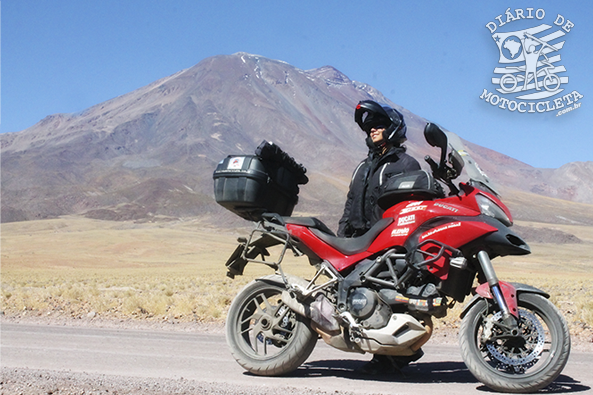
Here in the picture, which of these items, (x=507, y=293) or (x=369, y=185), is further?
(x=369, y=185)

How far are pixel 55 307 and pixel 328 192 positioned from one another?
544 feet

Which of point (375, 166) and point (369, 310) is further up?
point (375, 166)

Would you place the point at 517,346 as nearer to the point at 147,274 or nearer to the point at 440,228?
the point at 440,228

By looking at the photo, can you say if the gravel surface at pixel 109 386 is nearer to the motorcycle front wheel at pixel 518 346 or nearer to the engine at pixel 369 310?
the engine at pixel 369 310

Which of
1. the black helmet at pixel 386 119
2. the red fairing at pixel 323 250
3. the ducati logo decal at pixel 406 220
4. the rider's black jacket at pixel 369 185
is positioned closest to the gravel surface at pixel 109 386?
the red fairing at pixel 323 250

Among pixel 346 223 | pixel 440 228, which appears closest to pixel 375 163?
pixel 346 223

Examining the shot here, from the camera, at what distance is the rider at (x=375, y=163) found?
20.1ft

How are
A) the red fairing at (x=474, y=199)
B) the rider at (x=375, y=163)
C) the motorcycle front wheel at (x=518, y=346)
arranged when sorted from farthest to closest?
1. the rider at (x=375, y=163)
2. the red fairing at (x=474, y=199)
3. the motorcycle front wheel at (x=518, y=346)

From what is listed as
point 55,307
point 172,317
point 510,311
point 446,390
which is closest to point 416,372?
point 446,390

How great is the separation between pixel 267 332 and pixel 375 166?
184 cm

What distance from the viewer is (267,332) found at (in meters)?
5.89

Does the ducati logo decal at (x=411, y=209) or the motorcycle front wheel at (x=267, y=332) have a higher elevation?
the ducati logo decal at (x=411, y=209)

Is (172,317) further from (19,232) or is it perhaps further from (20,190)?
(20,190)

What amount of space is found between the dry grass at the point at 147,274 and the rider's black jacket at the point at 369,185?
12.5 feet
